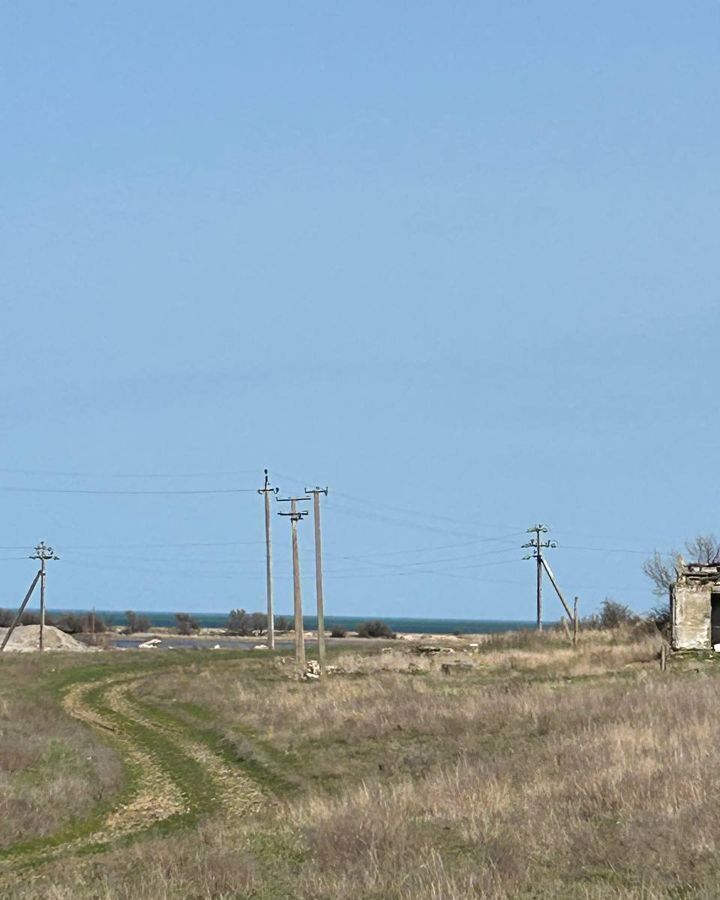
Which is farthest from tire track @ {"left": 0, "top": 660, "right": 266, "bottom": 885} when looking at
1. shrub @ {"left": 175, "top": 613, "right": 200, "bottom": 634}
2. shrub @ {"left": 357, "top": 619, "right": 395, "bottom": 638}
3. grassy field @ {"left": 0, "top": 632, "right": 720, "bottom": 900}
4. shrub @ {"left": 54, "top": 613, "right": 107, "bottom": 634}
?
shrub @ {"left": 175, "top": 613, "right": 200, "bottom": 634}

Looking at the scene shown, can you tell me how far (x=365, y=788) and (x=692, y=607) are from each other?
120 ft

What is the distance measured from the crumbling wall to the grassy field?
356 inches

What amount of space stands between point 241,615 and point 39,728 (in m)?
109

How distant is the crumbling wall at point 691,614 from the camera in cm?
5388

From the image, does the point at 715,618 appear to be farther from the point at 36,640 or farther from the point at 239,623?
the point at 239,623

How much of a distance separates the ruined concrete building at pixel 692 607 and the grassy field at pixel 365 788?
9059mm

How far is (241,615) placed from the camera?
457ft

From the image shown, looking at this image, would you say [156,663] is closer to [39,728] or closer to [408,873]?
[39,728]

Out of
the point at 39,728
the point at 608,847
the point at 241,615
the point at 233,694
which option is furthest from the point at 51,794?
the point at 241,615

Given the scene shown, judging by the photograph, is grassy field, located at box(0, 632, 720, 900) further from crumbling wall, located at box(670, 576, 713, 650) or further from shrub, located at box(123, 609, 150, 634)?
shrub, located at box(123, 609, 150, 634)

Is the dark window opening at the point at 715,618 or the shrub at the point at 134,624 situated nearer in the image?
the dark window opening at the point at 715,618

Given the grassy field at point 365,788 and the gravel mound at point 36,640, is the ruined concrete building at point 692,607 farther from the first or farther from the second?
the gravel mound at point 36,640

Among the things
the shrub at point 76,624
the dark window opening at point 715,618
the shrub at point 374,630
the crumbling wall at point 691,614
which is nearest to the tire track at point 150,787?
the crumbling wall at point 691,614

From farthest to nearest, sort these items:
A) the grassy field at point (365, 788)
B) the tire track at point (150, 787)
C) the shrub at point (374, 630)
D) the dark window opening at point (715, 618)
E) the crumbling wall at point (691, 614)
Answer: the shrub at point (374, 630) < the dark window opening at point (715, 618) < the crumbling wall at point (691, 614) < the tire track at point (150, 787) < the grassy field at point (365, 788)
